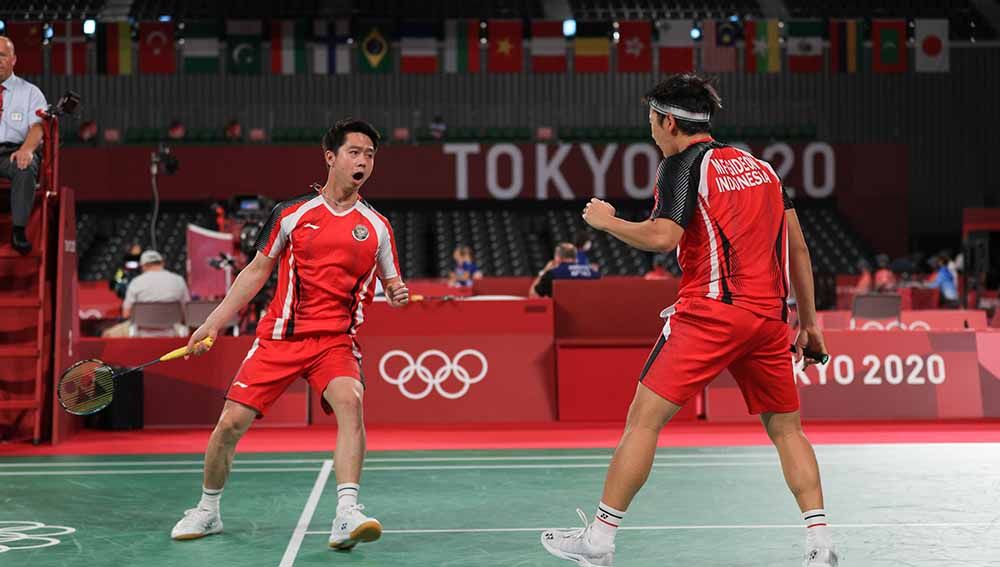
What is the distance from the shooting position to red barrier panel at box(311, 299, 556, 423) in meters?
10.8

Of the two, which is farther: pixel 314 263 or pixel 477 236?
pixel 477 236

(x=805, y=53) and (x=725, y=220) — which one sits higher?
(x=805, y=53)

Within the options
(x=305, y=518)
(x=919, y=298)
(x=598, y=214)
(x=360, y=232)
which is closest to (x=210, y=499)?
(x=305, y=518)

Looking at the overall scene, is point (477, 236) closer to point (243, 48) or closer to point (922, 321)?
point (243, 48)

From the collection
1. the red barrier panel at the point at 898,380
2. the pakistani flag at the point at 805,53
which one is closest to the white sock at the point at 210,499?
the red barrier panel at the point at 898,380

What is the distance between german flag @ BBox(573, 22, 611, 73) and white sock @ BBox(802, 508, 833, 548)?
961 inches

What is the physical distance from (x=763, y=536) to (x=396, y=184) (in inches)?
839

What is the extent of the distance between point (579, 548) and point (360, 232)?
5.98 feet

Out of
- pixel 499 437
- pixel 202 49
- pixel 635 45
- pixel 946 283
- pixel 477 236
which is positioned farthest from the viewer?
pixel 202 49

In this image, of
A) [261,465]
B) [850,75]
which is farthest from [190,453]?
[850,75]

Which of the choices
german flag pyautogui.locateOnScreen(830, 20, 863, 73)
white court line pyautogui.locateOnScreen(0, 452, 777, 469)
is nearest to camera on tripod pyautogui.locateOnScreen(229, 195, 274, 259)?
white court line pyautogui.locateOnScreen(0, 452, 777, 469)

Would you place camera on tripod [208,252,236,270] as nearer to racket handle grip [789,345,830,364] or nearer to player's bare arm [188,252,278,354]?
player's bare arm [188,252,278,354]

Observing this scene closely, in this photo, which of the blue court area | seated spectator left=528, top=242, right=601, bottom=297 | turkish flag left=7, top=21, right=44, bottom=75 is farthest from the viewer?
turkish flag left=7, top=21, right=44, bottom=75

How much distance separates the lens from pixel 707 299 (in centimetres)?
443
